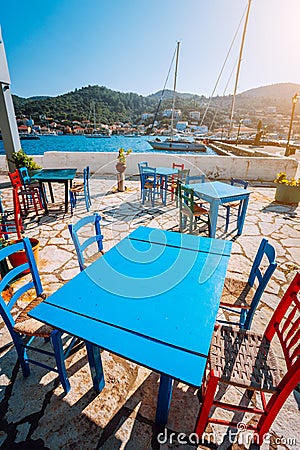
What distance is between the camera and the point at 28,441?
4.17ft

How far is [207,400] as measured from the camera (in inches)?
45.3

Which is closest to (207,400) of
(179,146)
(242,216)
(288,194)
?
(242,216)

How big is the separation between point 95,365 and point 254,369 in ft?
3.17

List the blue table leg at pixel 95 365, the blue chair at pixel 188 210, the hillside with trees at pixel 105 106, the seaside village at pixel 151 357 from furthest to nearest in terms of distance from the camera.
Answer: the hillside with trees at pixel 105 106 → the blue chair at pixel 188 210 → the blue table leg at pixel 95 365 → the seaside village at pixel 151 357

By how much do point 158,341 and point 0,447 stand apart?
1139 mm

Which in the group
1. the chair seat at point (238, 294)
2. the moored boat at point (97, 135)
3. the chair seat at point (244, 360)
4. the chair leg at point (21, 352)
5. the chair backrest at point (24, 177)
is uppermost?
the moored boat at point (97, 135)

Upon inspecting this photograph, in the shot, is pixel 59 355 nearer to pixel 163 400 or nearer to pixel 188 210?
pixel 163 400

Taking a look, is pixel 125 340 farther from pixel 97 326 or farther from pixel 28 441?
pixel 28 441

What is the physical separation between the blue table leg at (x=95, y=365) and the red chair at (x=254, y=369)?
2.18 ft

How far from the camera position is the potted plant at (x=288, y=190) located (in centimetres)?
519

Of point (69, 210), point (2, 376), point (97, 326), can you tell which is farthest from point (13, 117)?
point (97, 326)

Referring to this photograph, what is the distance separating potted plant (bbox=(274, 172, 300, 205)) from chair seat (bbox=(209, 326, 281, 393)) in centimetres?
484

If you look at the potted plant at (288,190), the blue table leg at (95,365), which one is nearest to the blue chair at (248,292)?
the blue table leg at (95,365)

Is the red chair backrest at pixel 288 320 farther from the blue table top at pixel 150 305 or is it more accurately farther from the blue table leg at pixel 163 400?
the blue table leg at pixel 163 400
